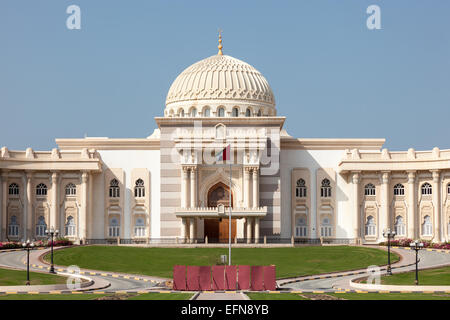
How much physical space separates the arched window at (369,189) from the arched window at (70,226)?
31492 millimetres

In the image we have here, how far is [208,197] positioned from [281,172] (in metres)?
8.60

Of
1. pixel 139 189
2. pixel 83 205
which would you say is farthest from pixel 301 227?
pixel 83 205

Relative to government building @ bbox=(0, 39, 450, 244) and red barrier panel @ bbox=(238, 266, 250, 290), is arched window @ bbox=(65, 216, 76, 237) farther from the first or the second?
red barrier panel @ bbox=(238, 266, 250, 290)

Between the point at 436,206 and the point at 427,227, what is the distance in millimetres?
2832

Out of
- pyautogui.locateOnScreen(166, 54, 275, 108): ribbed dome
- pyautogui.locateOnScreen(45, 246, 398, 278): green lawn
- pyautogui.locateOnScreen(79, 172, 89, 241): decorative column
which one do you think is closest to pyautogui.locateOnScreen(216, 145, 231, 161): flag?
pyautogui.locateOnScreen(45, 246, 398, 278): green lawn

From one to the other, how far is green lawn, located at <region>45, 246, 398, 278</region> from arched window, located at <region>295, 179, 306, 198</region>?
1197cm

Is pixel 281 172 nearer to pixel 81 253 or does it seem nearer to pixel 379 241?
pixel 379 241

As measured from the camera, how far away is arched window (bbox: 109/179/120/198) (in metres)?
90.4

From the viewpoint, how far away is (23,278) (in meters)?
53.2

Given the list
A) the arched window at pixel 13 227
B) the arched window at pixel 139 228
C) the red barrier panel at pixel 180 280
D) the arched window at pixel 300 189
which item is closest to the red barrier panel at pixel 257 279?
the red barrier panel at pixel 180 280

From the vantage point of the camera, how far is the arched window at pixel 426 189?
87.4 metres

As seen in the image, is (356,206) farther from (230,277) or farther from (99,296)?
(99,296)

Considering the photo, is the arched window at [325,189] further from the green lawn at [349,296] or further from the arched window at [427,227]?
the green lawn at [349,296]

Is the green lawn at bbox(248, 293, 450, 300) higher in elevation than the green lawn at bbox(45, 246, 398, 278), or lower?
lower
